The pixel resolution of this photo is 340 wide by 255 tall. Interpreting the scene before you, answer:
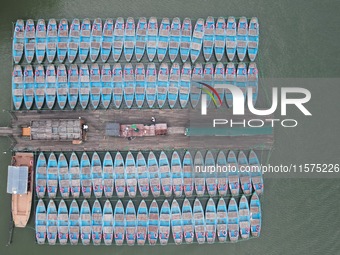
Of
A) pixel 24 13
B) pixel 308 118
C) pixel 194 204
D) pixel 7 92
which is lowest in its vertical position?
pixel 194 204

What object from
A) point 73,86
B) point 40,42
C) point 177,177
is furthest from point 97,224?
point 40,42

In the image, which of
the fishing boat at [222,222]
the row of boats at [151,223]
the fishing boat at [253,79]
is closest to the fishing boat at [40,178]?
the row of boats at [151,223]

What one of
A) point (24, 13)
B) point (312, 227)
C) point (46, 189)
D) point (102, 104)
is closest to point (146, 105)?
point (102, 104)

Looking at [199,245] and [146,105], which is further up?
[146,105]

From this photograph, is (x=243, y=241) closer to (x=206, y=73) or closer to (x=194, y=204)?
(x=194, y=204)

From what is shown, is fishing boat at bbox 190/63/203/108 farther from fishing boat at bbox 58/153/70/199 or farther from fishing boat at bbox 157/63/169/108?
fishing boat at bbox 58/153/70/199

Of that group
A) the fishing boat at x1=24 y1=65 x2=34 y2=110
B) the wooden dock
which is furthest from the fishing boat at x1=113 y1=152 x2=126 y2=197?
the fishing boat at x1=24 y1=65 x2=34 y2=110
